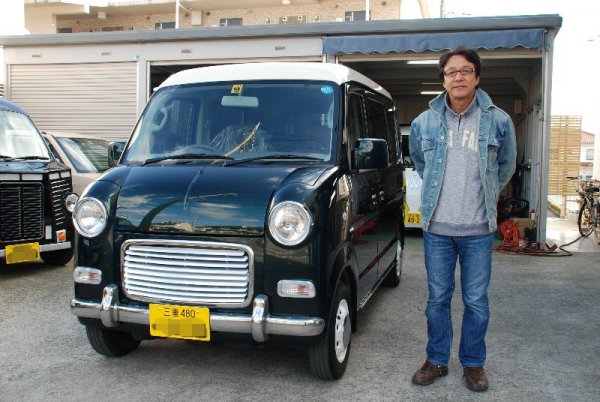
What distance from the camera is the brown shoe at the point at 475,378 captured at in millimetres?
3409

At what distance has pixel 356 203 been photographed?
3922 mm

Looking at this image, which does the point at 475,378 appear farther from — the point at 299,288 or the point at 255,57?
the point at 255,57

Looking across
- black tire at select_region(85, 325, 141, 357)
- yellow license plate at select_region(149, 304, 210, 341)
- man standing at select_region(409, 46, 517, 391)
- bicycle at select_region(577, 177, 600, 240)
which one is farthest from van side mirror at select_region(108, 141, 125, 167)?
bicycle at select_region(577, 177, 600, 240)

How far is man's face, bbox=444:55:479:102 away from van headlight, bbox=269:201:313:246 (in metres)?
1.12

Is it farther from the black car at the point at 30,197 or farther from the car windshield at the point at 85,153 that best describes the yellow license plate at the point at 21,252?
the car windshield at the point at 85,153

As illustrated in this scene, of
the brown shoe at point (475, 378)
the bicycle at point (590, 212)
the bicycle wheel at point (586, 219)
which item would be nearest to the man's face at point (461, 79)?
the brown shoe at point (475, 378)

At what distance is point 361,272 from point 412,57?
697 cm

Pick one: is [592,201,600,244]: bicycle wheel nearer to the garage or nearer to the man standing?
the garage

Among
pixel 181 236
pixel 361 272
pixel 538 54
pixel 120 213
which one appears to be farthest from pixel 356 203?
pixel 538 54

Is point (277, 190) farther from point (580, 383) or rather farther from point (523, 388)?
point (580, 383)

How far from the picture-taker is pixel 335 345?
342 cm

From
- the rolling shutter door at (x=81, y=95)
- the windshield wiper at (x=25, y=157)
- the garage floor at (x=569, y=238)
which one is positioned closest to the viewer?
the windshield wiper at (x=25, y=157)

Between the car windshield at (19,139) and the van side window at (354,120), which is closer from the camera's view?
the van side window at (354,120)

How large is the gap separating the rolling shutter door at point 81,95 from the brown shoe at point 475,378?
9462 mm
